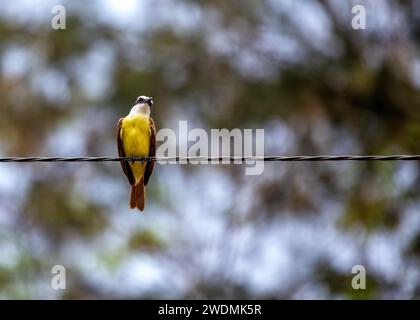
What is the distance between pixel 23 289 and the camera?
1426 centimetres

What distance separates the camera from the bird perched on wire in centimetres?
950

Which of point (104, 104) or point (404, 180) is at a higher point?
point (104, 104)

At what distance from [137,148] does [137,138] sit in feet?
0.28

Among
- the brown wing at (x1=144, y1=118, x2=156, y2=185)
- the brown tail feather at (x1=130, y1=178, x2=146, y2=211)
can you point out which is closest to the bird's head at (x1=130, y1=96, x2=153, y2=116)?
the brown wing at (x1=144, y1=118, x2=156, y2=185)

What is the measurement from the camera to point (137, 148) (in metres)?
9.49

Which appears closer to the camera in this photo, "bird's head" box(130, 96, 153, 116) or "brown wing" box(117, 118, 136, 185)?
"brown wing" box(117, 118, 136, 185)

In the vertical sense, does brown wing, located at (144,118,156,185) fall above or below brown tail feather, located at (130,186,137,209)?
above

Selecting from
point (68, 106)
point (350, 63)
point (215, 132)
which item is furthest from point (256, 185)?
point (68, 106)

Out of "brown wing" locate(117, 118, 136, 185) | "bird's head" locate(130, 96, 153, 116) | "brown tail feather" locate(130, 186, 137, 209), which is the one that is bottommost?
"brown tail feather" locate(130, 186, 137, 209)

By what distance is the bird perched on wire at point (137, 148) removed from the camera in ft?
31.2

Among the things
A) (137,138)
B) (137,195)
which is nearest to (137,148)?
(137,138)

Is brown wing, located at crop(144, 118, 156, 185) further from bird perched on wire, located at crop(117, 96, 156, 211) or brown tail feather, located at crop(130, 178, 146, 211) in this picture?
brown tail feather, located at crop(130, 178, 146, 211)

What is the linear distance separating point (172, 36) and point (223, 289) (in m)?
3.78

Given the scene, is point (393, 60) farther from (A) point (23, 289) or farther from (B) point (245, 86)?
(A) point (23, 289)
